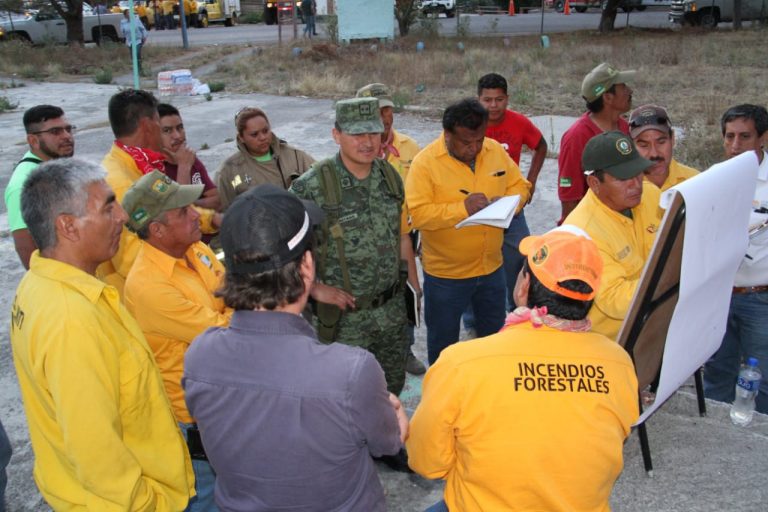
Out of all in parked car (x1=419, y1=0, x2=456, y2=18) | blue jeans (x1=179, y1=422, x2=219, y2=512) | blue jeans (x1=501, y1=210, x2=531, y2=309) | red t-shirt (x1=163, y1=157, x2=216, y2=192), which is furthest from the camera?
parked car (x1=419, y1=0, x2=456, y2=18)

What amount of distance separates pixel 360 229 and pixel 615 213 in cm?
130

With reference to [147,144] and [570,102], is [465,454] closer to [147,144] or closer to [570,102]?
[147,144]

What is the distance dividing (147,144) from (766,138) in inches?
153

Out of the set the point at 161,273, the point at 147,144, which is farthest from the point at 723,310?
the point at 147,144

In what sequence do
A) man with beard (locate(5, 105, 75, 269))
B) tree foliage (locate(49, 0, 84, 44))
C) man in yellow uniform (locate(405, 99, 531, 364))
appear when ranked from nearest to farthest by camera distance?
man in yellow uniform (locate(405, 99, 531, 364))
man with beard (locate(5, 105, 75, 269))
tree foliage (locate(49, 0, 84, 44))

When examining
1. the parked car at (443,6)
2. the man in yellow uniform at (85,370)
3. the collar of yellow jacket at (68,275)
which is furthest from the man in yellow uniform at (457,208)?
the parked car at (443,6)

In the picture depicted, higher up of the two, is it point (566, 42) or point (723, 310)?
point (566, 42)

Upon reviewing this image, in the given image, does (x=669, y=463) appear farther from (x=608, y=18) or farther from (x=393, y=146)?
(x=608, y=18)

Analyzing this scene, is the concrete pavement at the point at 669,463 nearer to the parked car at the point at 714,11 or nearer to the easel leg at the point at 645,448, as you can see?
the easel leg at the point at 645,448

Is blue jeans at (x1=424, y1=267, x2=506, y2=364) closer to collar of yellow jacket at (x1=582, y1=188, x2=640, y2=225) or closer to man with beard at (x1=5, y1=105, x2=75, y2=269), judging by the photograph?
collar of yellow jacket at (x1=582, y1=188, x2=640, y2=225)

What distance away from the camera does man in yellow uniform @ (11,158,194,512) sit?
1938 mm

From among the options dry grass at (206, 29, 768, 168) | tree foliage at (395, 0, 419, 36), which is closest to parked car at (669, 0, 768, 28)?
dry grass at (206, 29, 768, 168)

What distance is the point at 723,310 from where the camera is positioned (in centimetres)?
309

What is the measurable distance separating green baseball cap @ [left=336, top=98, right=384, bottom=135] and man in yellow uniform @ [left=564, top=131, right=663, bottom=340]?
3.68ft
